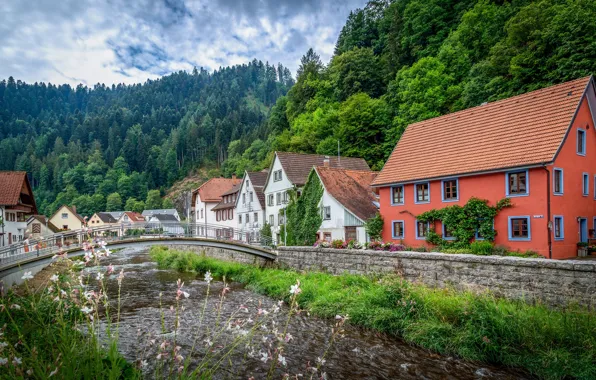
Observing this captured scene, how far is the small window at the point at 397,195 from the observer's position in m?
24.3

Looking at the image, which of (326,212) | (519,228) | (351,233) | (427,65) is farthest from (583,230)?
(427,65)

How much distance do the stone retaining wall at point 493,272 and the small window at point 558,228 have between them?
7.62 m

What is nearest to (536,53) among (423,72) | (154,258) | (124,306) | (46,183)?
(423,72)

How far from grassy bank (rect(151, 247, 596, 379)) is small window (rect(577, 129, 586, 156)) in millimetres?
12837

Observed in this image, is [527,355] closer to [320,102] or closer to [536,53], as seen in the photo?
[536,53]

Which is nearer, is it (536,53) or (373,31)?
(536,53)

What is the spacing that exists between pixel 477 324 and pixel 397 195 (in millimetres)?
14647

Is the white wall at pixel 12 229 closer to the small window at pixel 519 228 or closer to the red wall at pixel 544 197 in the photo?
the red wall at pixel 544 197

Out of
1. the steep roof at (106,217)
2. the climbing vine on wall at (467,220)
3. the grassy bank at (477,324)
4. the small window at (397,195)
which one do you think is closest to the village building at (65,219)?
the steep roof at (106,217)

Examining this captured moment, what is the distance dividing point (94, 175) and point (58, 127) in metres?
65.7

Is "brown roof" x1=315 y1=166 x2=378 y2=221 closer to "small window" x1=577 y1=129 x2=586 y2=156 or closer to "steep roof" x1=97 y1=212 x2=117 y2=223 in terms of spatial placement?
"small window" x1=577 y1=129 x2=586 y2=156

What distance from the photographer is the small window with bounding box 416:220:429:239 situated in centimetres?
2255

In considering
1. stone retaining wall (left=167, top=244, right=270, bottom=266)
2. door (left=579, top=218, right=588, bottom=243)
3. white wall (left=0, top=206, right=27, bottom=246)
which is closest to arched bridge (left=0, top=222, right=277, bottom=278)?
stone retaining wall (left=167, top=244, right=270, bottom=266)

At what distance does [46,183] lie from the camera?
130m
